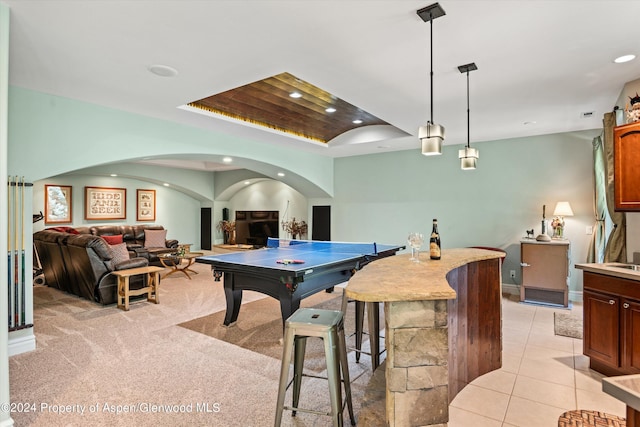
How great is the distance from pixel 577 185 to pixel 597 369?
3.27 m

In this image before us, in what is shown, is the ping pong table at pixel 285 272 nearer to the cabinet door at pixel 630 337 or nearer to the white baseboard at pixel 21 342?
the white baseboard at pixel 21 342

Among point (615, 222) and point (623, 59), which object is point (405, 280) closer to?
point (623, 59)

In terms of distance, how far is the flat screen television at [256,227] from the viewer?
10.3 meters

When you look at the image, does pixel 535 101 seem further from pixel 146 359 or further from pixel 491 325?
pixel 146 359

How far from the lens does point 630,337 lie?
2523mm

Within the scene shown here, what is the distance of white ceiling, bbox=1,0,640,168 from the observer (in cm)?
206

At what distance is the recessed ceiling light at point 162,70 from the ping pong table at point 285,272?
190 centimetres

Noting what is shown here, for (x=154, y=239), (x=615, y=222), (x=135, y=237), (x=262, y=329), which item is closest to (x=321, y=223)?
(x=262, y=329)

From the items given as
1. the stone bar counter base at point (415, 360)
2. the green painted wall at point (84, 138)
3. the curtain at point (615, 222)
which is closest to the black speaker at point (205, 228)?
the green painted wall at point (84, 138)

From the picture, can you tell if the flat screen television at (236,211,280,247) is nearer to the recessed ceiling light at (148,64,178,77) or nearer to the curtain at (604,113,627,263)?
the recessed ceiling light at (148,64,178,77)

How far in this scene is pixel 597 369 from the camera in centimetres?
286

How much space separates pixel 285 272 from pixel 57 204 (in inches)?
307

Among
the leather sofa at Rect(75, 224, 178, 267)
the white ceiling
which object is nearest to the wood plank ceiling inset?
the white ceiling

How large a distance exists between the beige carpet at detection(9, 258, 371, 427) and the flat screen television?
611 centimetres
